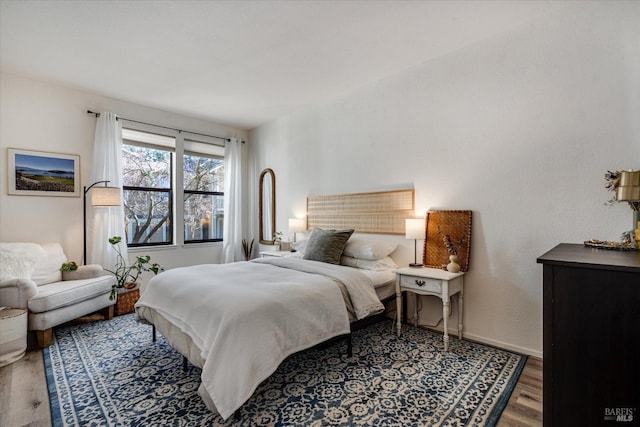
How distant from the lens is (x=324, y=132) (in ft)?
14.1

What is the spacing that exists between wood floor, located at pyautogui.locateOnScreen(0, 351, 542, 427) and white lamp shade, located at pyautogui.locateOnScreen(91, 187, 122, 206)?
1.82 m

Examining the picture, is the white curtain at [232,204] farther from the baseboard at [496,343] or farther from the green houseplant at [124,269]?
the baseboard at [496,343]

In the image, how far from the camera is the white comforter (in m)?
1.69

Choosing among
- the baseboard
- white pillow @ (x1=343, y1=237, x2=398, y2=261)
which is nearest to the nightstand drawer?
white pillow @ (x1=343, y1=237, x2=398, y2=261)

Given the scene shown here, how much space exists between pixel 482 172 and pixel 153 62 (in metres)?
3.46

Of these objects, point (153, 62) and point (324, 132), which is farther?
point (324, 132)

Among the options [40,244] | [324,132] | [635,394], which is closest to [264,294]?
[635,394]

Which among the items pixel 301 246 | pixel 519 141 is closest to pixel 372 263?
pixel 301 246

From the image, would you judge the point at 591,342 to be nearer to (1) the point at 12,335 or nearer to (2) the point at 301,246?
(2) the point at 301,246

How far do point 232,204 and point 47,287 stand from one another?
269 centimetres

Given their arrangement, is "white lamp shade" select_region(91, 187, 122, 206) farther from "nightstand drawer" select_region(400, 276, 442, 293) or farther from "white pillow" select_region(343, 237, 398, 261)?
"nightstand drawer" select_region(400, 276, 442, 293)

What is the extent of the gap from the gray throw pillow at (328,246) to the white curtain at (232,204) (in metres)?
2.30

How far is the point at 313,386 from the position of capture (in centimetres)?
208

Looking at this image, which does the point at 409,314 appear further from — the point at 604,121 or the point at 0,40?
the point at 0,40
